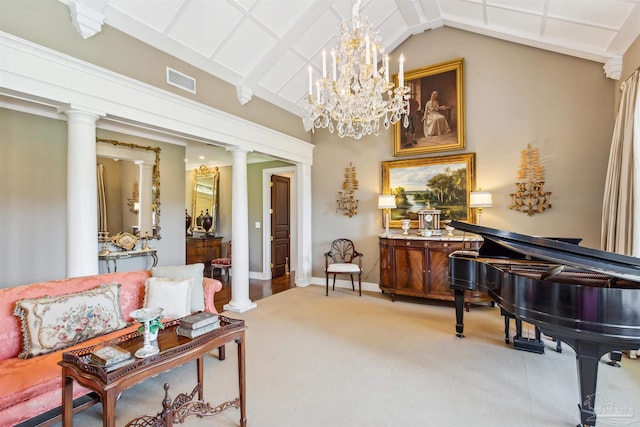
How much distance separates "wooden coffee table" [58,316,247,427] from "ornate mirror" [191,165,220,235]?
5646mm

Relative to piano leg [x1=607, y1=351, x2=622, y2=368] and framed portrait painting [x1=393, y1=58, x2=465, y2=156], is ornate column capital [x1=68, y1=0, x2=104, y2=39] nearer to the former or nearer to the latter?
framed portrait painting [x1=393, y1=58, x2=465, y2=156]

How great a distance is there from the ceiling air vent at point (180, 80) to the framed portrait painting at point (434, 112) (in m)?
3.40

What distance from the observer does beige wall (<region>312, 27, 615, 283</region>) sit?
4242 millimetres

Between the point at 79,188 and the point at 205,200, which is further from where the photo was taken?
the point at 205,200

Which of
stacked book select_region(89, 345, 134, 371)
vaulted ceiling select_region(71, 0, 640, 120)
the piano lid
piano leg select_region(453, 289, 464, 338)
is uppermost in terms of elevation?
vaulted ceiling select_region(71, 0, 640, 120)

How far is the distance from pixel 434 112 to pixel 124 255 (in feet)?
18.4

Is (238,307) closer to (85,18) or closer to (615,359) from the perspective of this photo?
(85,18)

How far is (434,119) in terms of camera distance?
5.29 metres

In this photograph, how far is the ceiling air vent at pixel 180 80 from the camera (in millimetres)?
3729

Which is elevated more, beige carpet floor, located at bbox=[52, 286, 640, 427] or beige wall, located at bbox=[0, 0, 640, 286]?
beige wall, located at bbox=[0, 0, 640, 286]

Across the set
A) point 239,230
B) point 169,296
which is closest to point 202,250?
point 239,230

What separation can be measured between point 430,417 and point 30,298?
10.2 ft

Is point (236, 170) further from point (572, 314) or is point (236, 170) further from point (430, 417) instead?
point (572, 314)

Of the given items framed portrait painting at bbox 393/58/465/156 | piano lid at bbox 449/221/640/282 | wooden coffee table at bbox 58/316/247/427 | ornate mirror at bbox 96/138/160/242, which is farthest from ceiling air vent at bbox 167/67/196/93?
piano lid at bbox 449/221/640/282
